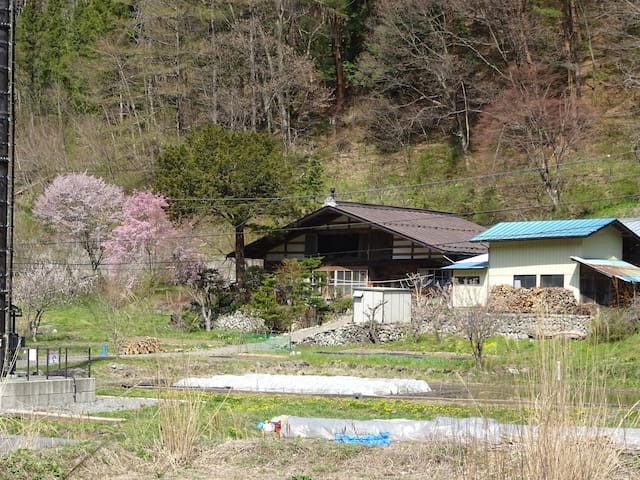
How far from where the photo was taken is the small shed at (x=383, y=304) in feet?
96.4

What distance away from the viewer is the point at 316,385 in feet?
54.6

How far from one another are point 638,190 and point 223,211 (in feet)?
60.1

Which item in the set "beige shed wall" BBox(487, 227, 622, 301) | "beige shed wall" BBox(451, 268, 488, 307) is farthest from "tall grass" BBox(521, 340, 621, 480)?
"beige shed wall" BBox(451, 268, 488, 307)

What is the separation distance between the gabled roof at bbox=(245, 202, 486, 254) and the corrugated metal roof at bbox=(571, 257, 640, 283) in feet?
22.1

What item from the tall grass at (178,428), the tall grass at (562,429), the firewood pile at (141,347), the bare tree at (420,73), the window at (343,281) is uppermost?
the bare tree at (420,73)

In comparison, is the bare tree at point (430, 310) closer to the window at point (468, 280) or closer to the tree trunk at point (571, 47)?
the window at point (468, 280)

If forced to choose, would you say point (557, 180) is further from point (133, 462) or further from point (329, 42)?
point (133, 462)

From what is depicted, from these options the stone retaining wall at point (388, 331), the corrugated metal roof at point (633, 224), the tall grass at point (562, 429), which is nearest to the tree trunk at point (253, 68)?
the stone retaining wall at point (388, 331)

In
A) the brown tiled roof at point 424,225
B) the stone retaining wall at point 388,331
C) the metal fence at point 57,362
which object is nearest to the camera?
the metal fence at point 57,362

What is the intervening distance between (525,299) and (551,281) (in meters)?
1.12

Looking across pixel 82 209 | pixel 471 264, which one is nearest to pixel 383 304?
pixel 471 264

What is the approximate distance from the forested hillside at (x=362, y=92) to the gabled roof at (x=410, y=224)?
11.0 ft

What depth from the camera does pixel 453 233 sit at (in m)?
36.9

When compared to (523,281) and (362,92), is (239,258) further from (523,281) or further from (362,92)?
(362,92)
